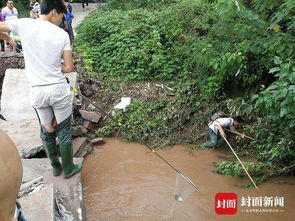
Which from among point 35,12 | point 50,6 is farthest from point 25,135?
point 35,12

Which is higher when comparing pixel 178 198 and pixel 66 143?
pixel 66 143

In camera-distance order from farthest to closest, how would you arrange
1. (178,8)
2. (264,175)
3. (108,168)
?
(178,8)
(108,168)
(264,175)

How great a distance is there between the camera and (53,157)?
151 inches

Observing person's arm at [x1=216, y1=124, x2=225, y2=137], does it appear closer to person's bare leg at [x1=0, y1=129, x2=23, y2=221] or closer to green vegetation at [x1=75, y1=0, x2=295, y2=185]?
green vegetation at [x1=75, y1=0, x2=295, y2=185]

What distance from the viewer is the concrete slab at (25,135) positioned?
15.2ft

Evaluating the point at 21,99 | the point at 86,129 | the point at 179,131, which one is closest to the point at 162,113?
the point at 179,131

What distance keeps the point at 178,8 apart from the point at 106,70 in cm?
238

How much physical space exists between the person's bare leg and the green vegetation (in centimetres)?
259

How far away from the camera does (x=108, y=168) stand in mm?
4902

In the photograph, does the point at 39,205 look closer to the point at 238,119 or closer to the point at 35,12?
the point at 238,119

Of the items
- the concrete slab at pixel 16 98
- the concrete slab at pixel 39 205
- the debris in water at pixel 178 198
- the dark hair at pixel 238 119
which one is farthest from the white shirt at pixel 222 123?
the concrete slab at pixel 16 98

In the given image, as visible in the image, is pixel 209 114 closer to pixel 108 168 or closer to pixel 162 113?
pixel 162 113

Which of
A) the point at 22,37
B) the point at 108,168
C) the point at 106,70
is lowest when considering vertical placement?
the point at 108,168

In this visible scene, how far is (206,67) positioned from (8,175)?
17.5ft
